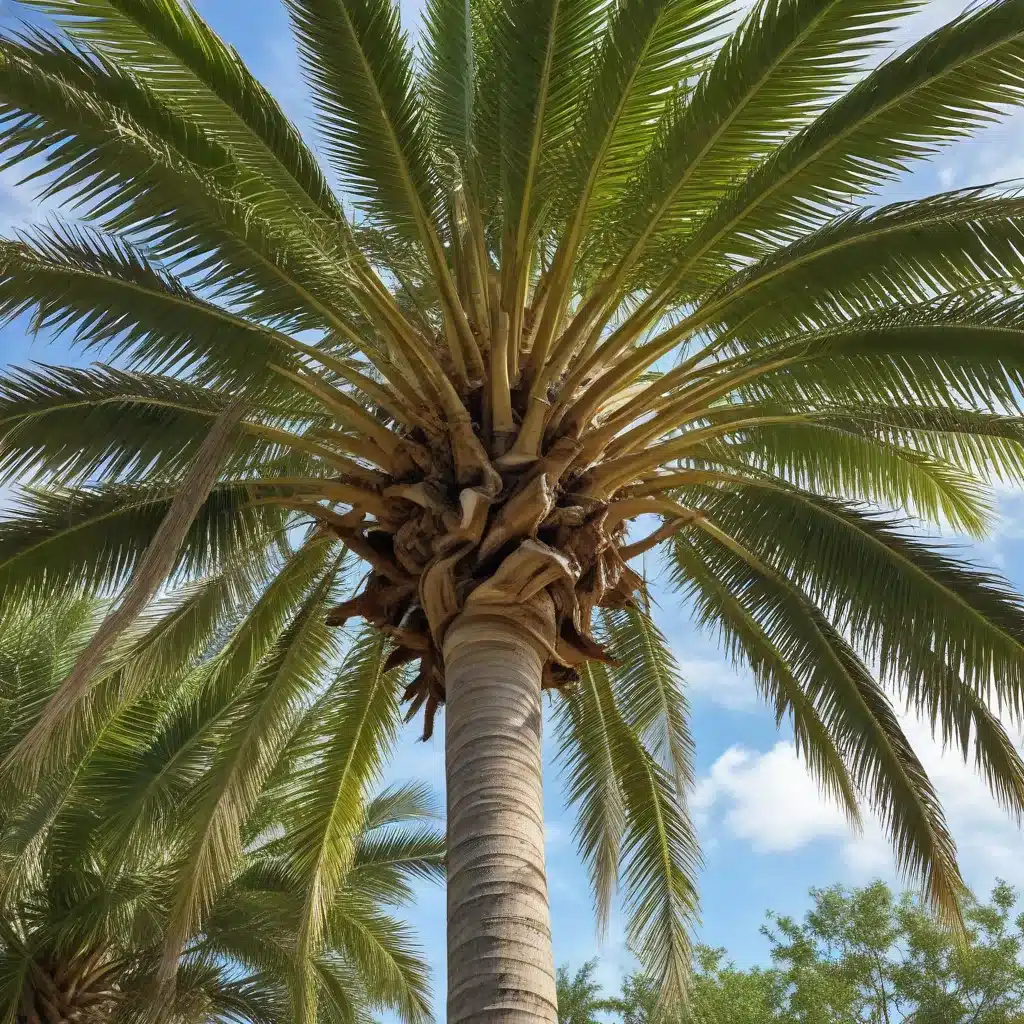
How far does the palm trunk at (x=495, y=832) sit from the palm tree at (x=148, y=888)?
377cm

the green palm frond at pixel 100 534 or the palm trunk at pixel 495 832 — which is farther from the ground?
the green palm frond at pixel 100 534

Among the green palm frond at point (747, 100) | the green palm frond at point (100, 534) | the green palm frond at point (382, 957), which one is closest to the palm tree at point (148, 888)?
the green palm frond at point (382, 957)

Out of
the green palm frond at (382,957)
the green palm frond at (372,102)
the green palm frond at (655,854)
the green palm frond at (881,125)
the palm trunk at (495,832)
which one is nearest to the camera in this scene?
the palm trunk at (495,832)

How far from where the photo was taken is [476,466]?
20.4 ft

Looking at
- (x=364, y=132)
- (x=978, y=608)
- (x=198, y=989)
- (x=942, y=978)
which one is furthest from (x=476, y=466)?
A: (x=942, y=978)

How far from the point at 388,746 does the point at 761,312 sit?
439 centimetres

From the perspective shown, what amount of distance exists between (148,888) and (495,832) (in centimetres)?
749

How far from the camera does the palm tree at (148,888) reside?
9.65m

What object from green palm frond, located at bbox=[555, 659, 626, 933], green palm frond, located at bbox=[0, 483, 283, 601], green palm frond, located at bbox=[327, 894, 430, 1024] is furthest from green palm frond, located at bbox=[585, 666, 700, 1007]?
green palm frond, located at bbox=[327, 894, 430, 1024]

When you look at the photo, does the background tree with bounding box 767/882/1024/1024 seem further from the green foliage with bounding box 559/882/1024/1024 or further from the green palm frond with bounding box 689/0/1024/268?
the green palm frond with bounding box 689/0/1024/268

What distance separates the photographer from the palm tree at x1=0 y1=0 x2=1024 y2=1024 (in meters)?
6.31

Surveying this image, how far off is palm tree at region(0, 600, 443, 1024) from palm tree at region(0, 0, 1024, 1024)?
1.56 m

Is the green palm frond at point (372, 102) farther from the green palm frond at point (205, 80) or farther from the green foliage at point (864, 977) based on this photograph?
the green foliage at point (864, 977)

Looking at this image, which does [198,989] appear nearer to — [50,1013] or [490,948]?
[50,1013]
